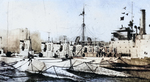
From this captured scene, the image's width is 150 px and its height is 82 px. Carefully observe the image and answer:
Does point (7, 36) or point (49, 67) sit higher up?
point (7, 36)

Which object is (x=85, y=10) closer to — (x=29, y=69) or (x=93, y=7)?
(x=93, y=7)

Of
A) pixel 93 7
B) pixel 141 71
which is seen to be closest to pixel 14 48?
pixel 93 7

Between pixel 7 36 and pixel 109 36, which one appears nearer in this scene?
pixel 109 36

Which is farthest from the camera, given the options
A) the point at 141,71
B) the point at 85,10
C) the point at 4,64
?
the point at 4,64

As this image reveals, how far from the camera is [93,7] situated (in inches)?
182

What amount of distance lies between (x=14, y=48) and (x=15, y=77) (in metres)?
0.71

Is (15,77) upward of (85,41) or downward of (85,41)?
downward

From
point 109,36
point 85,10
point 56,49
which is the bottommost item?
point 56,49

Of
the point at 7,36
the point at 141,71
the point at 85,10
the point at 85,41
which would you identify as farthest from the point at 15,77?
the point at 141,71

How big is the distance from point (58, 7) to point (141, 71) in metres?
2.36

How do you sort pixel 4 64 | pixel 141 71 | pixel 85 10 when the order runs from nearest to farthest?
pixel 141 71
pixel 85 10
pixel 4 64

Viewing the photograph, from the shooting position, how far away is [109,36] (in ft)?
14.9

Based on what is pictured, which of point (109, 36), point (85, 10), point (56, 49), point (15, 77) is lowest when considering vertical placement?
point (15, 77)

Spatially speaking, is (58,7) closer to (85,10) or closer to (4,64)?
(85,10)
